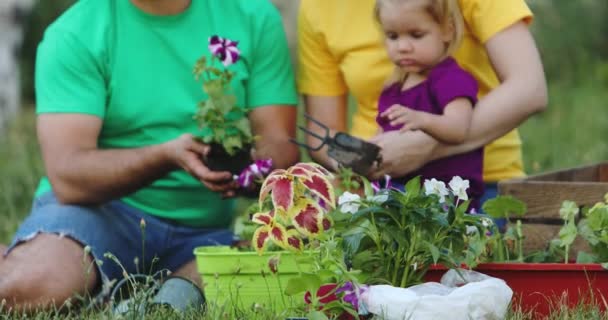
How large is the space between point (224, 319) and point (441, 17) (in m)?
1.26

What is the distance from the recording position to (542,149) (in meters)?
6.48

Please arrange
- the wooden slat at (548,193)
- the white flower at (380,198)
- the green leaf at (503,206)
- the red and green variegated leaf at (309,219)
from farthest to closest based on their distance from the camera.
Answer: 1. the wooden slat at (548,193)
2. the green leaf at (503,206)
3. the red and green variegated leaf at (309,219)
4. the white flower at (380,198)

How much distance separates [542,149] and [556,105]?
1970 mm

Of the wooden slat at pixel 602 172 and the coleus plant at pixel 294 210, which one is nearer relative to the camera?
the coleus plant at pixel 294 210

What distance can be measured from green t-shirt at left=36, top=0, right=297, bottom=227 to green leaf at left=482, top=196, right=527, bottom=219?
99 cm

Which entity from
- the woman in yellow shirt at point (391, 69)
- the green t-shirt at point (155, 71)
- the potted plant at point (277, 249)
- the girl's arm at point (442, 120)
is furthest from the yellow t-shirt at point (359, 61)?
the potted plant at point (277, 249)

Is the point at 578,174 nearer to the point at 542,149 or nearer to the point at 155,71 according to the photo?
the point at 155,71

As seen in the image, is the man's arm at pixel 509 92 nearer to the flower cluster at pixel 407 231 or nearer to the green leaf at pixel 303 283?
the flower cluster at pixel 407 231

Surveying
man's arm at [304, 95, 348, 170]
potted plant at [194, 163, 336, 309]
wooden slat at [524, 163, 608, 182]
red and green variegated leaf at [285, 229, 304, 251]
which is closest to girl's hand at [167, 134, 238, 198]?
potted plant at [194, 163, 336, 309]

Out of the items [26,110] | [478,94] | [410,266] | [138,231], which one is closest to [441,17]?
[478,94]

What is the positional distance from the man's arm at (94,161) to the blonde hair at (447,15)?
2.44ft

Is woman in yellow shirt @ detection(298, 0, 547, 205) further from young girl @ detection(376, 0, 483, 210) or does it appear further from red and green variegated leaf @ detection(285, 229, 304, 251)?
red and green variegated leaf @ detection(285, 229, 304, 251)

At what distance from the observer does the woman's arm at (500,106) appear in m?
3.54

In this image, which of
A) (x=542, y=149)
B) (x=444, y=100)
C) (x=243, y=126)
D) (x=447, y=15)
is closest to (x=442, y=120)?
(x=444, y=100)
